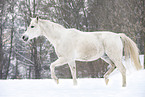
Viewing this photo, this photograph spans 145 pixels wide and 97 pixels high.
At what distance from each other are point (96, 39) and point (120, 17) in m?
7.14

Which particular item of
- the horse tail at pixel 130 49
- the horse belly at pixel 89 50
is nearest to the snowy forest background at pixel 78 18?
the horse tail at pixel 130 49

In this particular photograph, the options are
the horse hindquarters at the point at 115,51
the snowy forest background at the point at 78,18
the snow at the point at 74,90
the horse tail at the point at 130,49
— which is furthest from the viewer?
the snowy forest background at the point at 78,18

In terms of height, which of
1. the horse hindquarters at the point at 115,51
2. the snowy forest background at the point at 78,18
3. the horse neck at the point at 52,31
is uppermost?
the snowy forest background at the point at 78,18

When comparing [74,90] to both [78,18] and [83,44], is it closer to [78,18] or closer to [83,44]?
[83,44]

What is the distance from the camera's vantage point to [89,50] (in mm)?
4820

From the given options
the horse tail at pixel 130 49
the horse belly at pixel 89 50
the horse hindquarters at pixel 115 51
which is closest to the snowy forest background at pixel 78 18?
the horse tail at pixel 130 49

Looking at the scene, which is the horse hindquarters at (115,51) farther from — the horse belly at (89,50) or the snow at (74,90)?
the snow at (74,90)

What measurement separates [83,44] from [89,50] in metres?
0.22

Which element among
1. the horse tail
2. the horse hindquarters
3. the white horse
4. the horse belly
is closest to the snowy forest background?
the horse tail

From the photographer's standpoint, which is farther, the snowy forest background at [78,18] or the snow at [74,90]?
the snowy forest background at [78,18]

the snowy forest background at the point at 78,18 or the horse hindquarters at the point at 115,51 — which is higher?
the snowy forest background at the point at 78,18

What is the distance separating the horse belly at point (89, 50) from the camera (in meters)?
4.80

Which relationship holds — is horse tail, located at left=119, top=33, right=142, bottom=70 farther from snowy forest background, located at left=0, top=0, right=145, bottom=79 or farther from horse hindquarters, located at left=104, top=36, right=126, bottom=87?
snowy forest background, located at left=0, top=0, right=145, bottom=79

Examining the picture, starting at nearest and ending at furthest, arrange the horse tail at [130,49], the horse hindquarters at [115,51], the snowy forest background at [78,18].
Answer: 1. the horse hindquarters at [115,51]
2. the horse tail at [130,49]
3. the snowy forest background at [78,18]
